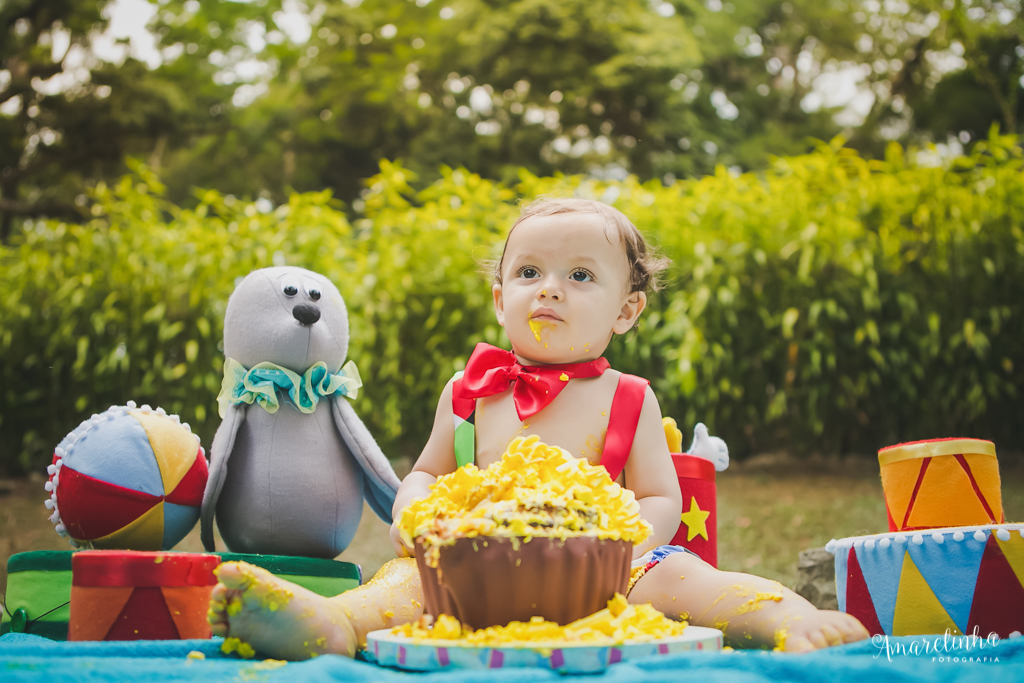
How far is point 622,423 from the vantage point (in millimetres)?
1562

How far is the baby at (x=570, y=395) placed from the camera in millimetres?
1366

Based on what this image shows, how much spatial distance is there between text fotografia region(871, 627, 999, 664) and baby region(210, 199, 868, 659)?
0.25m

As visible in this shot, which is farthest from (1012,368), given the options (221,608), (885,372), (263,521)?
(221,608)

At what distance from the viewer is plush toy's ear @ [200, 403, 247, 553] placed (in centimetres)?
170

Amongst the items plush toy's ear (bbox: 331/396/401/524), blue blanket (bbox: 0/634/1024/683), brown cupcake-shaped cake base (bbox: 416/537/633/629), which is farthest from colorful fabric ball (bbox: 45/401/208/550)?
brown cupcake-shaped cake base (bbox: 416/537/633/629)

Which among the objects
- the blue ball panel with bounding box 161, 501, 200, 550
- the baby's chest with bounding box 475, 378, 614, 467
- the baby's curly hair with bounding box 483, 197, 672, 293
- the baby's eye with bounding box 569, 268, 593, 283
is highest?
the baby's curly hair with bounding box 483, 197, 672, 293

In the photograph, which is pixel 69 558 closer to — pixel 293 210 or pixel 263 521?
pixel 263 521

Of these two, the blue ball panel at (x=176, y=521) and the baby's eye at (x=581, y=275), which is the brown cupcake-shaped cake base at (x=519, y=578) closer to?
the baby's eye at (x=581, y=275)

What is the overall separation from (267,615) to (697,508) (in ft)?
3.25

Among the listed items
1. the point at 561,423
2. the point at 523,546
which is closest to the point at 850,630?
the point at 523,546

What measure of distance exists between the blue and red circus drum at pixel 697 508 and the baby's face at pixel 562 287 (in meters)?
0.37

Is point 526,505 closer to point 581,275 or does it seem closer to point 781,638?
point 781,638

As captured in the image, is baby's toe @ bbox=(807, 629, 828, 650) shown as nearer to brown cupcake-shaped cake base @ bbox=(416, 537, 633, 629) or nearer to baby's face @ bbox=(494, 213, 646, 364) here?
brown cupcake-shaped cake base @ bbox=(416, 537, 633, 629)

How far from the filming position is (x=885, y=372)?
11.5ft
